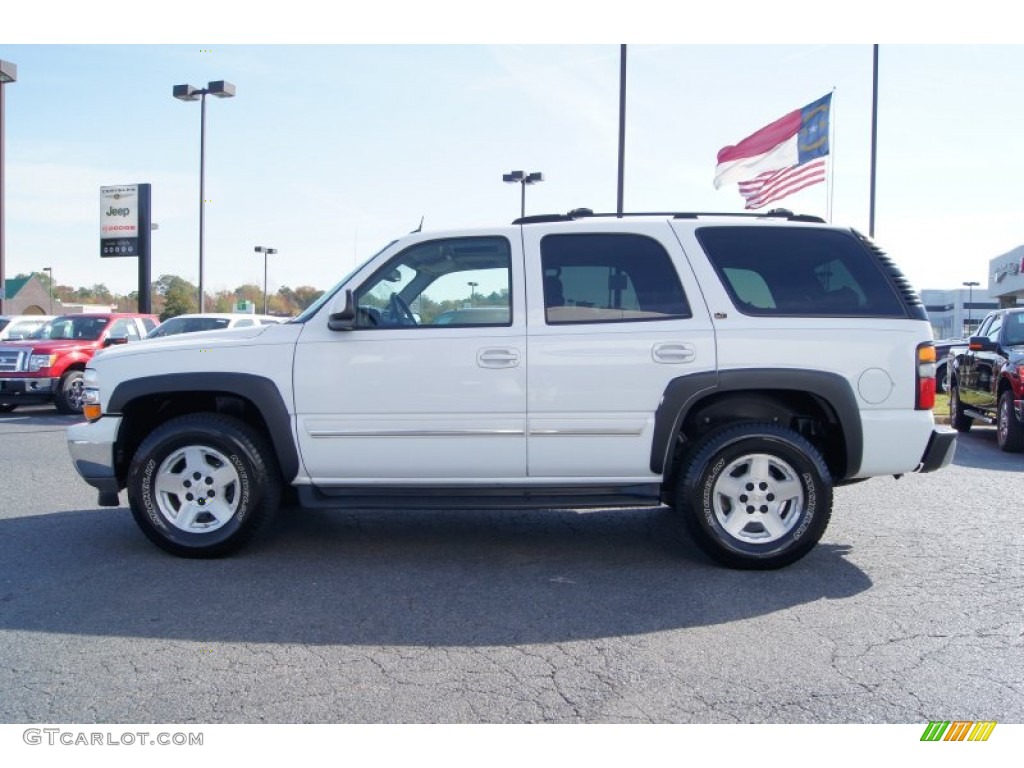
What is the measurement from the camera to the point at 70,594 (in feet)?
15.4

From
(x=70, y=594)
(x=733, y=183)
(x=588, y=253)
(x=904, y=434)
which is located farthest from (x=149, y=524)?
(x=733, y=183)

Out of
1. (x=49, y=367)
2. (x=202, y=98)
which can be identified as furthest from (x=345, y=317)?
(x=202, y=98)

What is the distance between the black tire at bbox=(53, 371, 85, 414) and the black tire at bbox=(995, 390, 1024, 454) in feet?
43.8

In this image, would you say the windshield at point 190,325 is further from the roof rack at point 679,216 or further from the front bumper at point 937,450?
the front bumper at point 937,450

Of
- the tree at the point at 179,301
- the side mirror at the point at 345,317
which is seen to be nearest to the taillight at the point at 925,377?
the side mirror at the point at 345,317

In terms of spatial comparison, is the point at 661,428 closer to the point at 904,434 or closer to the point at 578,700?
the point at 904,434

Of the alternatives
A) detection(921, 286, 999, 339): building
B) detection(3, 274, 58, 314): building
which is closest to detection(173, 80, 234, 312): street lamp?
detection(3, 274, 58, 314): building

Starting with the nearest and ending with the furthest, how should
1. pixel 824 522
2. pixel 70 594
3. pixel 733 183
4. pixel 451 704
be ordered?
pixel 451 704 → pixel 70 594 → pixel 824 522 → pixel 733 183

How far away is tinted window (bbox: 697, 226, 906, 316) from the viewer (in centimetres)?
519

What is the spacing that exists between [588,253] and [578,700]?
2.76m

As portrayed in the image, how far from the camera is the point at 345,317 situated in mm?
5062

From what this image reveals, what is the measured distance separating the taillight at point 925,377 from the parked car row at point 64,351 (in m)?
10.5

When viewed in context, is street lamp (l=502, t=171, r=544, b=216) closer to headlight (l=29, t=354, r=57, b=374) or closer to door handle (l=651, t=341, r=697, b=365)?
headlight (l=29, t=354, r=57, b=374)

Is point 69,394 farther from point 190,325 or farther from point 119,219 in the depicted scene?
point 119,219
